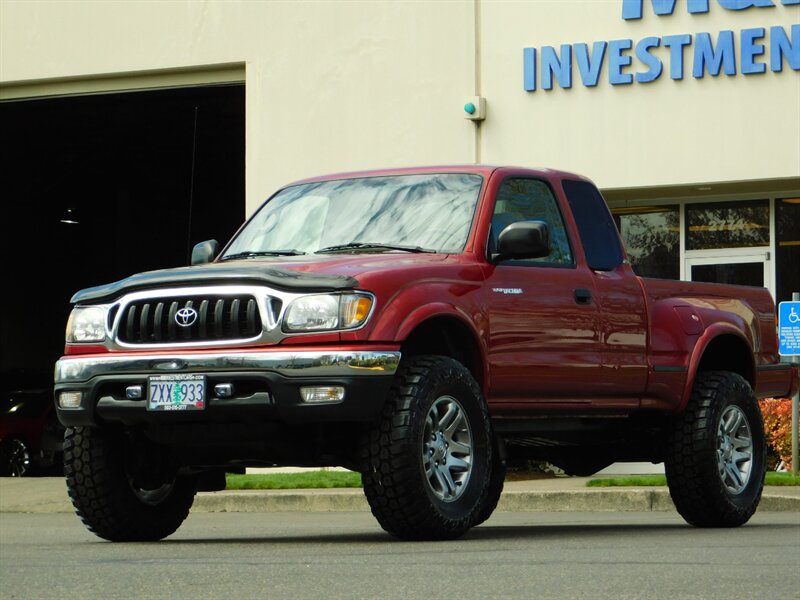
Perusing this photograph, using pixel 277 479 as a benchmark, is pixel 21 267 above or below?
above

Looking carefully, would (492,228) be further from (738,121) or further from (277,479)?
(738,121)

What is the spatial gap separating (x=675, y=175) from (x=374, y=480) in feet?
39.7

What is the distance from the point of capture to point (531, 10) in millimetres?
20656

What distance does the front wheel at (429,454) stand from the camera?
8422 mm

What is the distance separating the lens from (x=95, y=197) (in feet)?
135

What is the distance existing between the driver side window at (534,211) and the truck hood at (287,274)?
0.75 metres

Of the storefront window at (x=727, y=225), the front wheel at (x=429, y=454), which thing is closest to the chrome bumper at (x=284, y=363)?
the front wheel at (x=429, y=454)

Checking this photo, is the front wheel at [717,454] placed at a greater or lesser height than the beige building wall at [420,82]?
lesser

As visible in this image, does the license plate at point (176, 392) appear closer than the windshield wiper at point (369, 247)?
Yes

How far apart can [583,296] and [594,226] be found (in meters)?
0.79

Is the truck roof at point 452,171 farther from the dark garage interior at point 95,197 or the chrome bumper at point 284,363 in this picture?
the dark garage interior at point 95,197

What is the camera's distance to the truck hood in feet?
27.9

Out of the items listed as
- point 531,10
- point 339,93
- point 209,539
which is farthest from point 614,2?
point 209,539

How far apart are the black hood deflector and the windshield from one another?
81 centimetres
